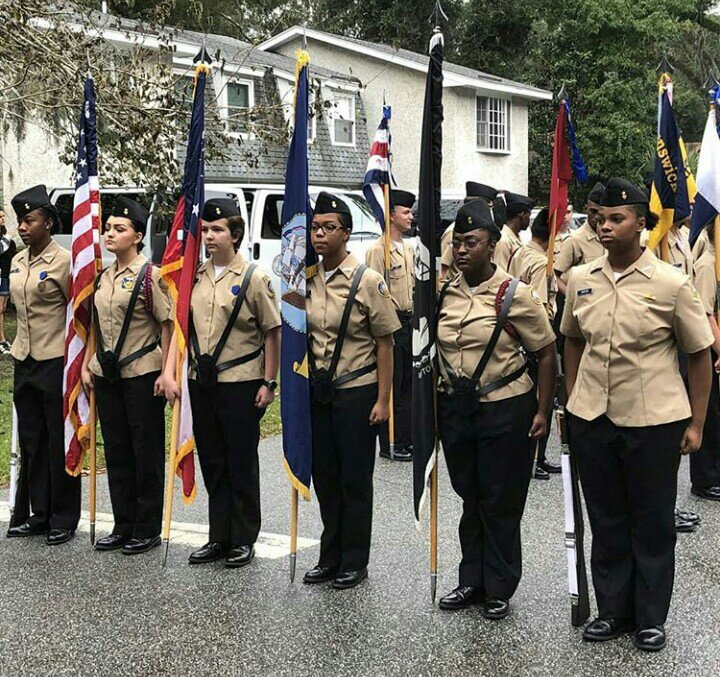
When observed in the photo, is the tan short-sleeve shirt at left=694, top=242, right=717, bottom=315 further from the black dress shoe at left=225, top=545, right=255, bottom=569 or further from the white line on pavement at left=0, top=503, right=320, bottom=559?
the black dress shoe at left=225, top=545, right=255, bottom=569

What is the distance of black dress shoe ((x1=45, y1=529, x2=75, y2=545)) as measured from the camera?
6.41 meters

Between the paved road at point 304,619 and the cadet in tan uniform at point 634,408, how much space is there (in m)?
0.27

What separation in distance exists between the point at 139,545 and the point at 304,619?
1.58m

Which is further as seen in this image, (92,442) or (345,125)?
(345,125)

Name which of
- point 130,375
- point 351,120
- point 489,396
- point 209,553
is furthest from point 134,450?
point 351,120

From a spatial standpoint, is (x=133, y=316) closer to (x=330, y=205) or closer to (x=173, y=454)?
(x=173, y=454)

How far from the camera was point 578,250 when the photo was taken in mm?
8680

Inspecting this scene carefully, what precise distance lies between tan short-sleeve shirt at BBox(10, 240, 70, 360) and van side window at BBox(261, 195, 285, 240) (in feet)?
30.1

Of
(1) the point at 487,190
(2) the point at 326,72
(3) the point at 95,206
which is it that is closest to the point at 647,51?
(2) the point at 326,72

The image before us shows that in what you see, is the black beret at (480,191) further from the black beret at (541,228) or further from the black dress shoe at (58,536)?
the black dress shoe at (58,536)

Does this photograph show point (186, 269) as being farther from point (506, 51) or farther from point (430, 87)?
point (506, 51)

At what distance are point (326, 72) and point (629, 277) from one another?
81.3 ft

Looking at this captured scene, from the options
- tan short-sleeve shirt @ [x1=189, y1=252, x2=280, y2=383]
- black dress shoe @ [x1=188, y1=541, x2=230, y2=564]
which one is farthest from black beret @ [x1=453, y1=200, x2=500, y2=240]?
black dress shoe @ [x1=188, y1=541, x2=230, y2=564]

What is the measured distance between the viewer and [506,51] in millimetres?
36625
